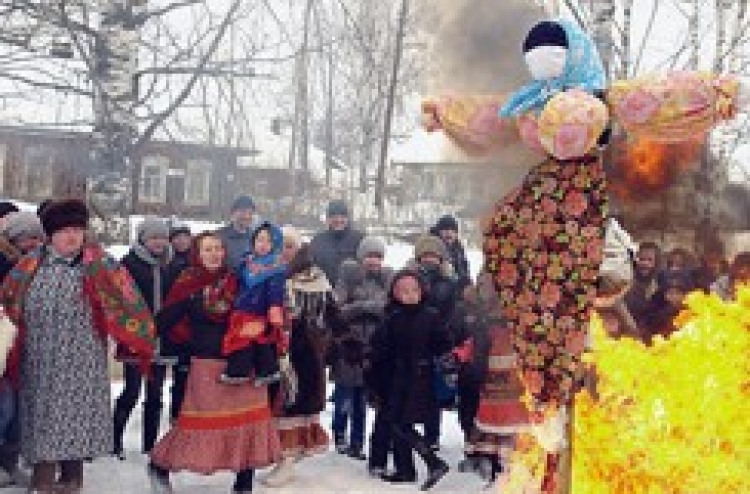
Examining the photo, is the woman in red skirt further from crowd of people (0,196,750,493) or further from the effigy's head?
the effigy's head

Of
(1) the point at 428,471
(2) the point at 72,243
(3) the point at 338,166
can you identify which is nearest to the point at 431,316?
(1) the point at 428,471

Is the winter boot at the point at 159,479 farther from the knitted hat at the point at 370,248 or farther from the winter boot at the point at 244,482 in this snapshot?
the knitted hat at the point at 370,248

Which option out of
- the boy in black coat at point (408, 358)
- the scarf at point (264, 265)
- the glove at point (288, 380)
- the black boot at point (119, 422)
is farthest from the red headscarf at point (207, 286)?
the boy in black coat at point (408, 358)

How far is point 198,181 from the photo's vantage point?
136 ft

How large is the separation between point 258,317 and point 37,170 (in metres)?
30.6

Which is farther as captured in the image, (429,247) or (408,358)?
(429,247)

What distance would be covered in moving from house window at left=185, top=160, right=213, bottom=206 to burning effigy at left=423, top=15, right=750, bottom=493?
3699cm

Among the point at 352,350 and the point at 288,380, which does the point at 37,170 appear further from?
the point at 288,380

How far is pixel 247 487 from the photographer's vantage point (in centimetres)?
676

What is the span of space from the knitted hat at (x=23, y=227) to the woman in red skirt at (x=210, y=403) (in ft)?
3.97

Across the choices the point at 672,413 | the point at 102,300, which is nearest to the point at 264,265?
the point at 102,300

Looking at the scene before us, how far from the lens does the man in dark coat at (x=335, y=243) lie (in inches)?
376

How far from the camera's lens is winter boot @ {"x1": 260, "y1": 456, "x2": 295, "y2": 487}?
7254mm

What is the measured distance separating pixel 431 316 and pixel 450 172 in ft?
8.65
